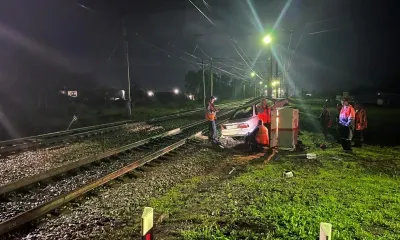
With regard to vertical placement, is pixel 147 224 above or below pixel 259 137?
above

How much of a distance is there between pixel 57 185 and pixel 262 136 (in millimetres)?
7487

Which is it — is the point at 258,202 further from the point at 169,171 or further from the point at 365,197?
the point at 169,171

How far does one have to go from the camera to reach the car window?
610 inches

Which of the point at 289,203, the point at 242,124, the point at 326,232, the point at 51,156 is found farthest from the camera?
the point at 242,124

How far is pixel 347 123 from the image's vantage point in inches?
486

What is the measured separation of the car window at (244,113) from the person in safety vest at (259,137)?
2.83 meters

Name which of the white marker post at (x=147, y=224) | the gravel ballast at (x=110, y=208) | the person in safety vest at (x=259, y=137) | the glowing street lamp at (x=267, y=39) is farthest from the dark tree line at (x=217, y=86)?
the white marker post at (x=147, y=224)

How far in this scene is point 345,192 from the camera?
719 centimetres

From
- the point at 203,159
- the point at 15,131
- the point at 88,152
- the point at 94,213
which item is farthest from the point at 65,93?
the point at 94,213

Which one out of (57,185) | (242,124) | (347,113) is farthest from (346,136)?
(57,185)

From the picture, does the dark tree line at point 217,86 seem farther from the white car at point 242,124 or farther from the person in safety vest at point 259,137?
the person in safety vest at point 259,137

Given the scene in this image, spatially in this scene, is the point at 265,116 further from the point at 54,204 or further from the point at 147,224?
the point at 147,224

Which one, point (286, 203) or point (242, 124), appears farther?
point (242, 124)

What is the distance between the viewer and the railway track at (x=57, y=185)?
6176 millimetres
